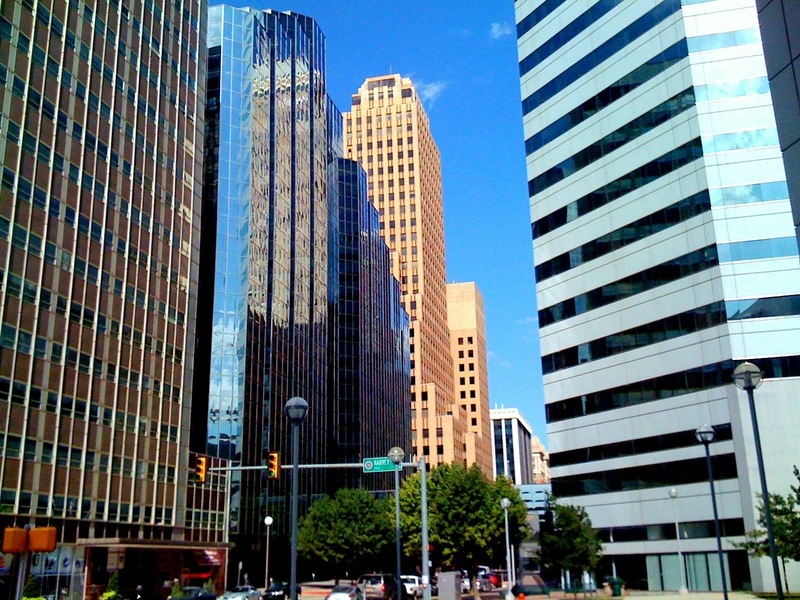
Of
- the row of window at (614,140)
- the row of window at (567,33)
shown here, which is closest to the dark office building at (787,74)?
the row of window at (614,140)

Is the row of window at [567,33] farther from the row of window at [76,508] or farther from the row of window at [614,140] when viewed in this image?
the row of window at [76,508]

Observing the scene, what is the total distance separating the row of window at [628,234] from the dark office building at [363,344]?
175 feet

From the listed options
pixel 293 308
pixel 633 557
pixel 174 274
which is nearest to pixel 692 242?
pixel 633 557

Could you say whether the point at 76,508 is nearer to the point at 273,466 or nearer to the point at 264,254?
the point at 273,466

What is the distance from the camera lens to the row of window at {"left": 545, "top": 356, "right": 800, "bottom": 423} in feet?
173

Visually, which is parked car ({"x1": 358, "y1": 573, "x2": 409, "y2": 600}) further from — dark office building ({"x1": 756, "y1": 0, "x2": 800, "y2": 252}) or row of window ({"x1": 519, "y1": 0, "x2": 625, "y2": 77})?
Result: row of window ({"x1": 519, "y1": 0, "x2": 625, "y2": 77})

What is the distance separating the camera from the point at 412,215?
181500mm

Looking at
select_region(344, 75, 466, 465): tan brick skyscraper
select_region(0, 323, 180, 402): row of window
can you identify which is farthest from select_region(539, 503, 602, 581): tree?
select_region(344, 75, 466, 465): tan brick skyscraper

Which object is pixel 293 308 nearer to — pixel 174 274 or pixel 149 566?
pixel 174 274

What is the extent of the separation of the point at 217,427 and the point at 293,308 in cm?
2130

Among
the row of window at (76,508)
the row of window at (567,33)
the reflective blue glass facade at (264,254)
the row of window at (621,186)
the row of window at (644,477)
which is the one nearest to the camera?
the row of window at (76,508)

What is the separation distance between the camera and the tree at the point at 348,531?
7506cm

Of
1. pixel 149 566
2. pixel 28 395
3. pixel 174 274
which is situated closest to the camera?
pixel 28 395

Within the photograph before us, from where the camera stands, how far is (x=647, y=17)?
6278 cm
